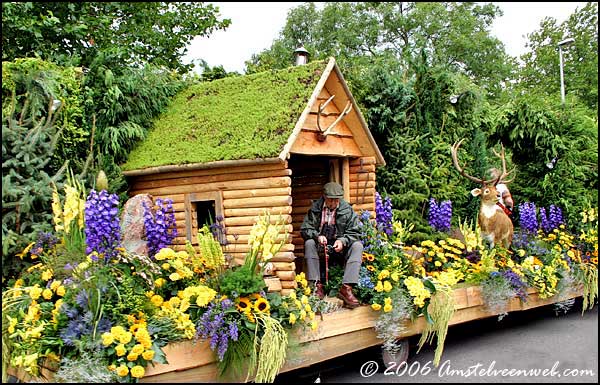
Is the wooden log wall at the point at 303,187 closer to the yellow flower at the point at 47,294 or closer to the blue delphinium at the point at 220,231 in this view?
the blue delphinium at the point at 220,231

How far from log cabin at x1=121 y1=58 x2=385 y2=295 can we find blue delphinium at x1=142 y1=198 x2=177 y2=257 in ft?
0.75

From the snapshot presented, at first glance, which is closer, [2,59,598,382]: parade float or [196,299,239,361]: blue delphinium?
[2,59,598,382]: parade float

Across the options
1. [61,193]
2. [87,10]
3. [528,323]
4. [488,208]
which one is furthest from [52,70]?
[528,323]

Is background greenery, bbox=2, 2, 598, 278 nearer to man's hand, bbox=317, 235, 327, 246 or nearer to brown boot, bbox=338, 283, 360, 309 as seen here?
man's hand, bbox=317, 235, 327, 246

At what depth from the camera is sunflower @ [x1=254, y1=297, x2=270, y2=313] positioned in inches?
202

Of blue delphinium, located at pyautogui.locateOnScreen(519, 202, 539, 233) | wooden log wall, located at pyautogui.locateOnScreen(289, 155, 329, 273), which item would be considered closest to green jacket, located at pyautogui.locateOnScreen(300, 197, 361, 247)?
wooden log wall, located at pyautogui.locateOnScreen(289, 155, 329, 273)

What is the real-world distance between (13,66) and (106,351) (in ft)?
11.7

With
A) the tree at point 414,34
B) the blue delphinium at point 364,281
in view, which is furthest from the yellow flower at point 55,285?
the tree at point 414,34

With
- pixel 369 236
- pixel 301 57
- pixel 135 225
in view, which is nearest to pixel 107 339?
pixel 135 225

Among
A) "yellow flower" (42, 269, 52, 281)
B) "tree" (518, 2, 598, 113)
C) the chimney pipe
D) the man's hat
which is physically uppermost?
"tree" (518, 2, 598, 113)

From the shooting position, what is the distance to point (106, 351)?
441 centimetres

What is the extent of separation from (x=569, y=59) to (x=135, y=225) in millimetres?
22893

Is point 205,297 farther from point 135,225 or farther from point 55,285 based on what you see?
point 135,225

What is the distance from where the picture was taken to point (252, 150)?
6.25m
